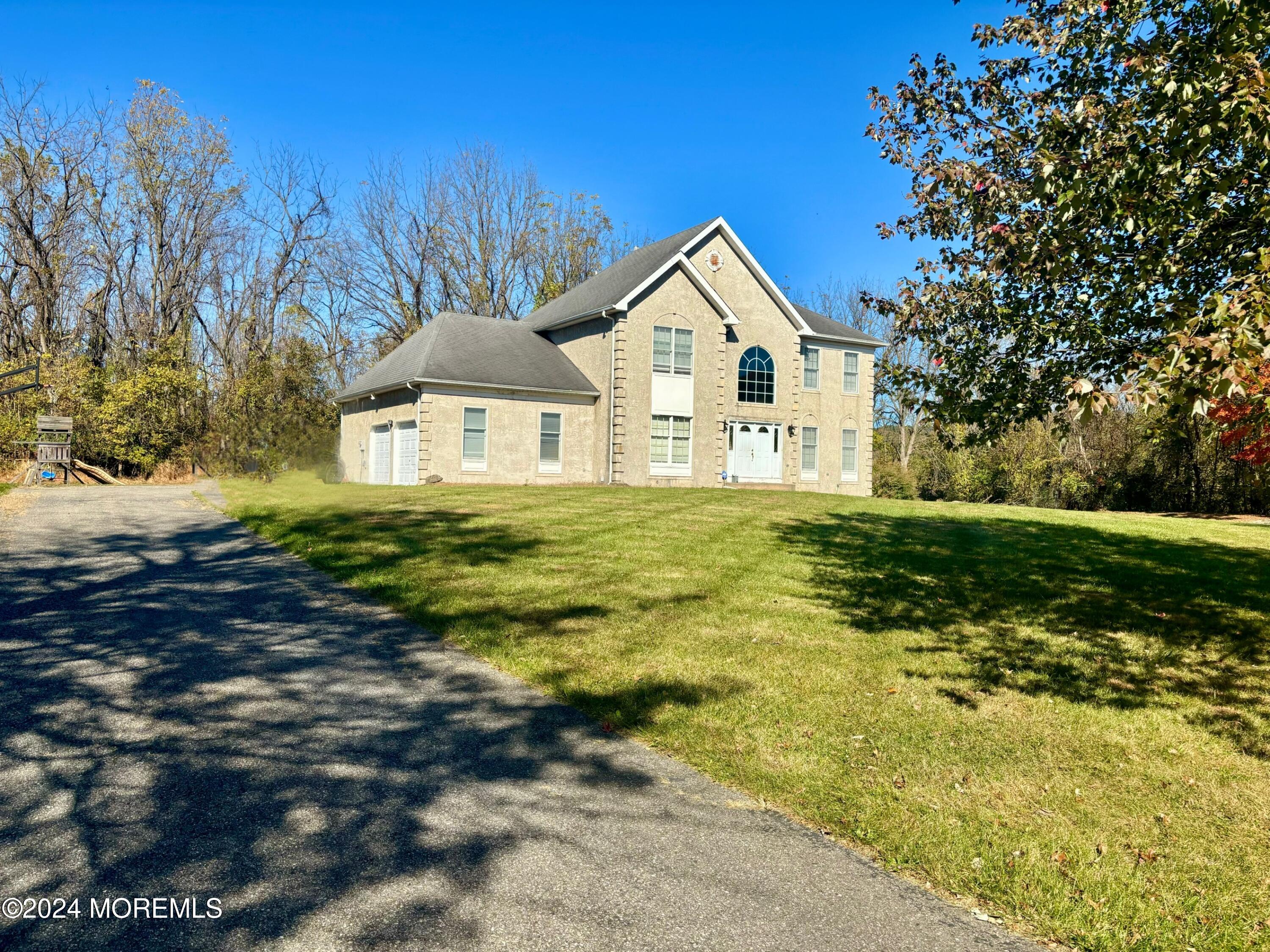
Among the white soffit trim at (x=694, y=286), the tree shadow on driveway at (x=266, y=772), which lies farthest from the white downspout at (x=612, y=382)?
the tree shadow on driveway at (x=266, y=772)

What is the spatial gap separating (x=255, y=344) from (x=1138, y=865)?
41.1 m

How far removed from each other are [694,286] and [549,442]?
665cm

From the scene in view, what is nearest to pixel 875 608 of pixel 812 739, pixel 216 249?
pixel 812 739

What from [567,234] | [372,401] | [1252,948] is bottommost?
[1252,948]

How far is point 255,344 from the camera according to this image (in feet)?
126

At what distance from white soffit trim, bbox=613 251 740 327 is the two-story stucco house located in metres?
0.04

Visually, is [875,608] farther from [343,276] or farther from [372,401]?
[343,276]

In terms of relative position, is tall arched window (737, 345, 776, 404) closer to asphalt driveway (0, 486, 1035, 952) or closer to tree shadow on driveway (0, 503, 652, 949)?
tree shadow on driveway (0, 503, 652, 949)

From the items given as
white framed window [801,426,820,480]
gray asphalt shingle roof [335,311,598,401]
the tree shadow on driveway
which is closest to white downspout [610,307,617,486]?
gray asphalt shingle roof [335,311,598,401]

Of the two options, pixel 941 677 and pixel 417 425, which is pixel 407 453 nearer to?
pixel 417 425

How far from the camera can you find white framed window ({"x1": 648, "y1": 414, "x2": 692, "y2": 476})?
24688mm

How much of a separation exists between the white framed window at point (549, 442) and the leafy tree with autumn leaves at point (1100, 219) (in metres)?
16.3

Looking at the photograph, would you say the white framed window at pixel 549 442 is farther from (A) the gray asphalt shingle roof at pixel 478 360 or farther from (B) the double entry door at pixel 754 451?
(B) the double entry door at pixel 754 451

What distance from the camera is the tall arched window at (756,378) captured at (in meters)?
26.4
